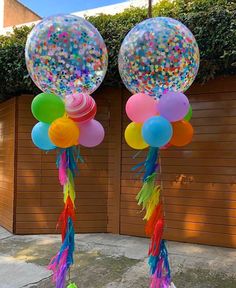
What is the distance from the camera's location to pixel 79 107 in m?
2.85

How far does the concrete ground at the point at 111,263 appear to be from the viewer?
421cm

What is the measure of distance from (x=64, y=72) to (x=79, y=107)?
1.01 feet

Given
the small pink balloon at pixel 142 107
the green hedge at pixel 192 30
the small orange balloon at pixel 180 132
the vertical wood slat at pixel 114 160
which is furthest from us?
the vertical wood slat at pixel 114 160

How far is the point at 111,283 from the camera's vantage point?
4.16 meters

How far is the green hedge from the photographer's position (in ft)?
16.0

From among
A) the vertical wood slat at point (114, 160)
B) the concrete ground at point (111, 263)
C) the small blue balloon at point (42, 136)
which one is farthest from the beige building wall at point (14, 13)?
the small blue balloon at point (42, 136)

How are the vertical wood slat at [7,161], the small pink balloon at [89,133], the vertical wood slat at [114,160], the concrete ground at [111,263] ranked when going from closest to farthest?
1. the small pink balloon at [89,133]
2. the concrete ground at [111,263]
3. the vertical wood slat at [114,160]
4. the vertical wood slat at [7,161]

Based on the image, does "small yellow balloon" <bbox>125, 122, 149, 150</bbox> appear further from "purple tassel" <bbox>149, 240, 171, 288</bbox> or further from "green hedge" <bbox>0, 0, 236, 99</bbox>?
"green hedge" <bbox>0, 0, 236, 99</bbox>

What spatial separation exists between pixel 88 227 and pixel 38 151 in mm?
1593

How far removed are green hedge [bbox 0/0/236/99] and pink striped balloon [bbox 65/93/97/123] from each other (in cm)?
266

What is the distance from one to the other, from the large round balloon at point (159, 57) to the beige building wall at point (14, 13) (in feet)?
31.3

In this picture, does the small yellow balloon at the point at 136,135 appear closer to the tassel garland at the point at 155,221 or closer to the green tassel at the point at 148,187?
the tassel garland at the point at 155,221

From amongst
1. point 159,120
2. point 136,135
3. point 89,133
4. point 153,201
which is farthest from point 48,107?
point 153,201

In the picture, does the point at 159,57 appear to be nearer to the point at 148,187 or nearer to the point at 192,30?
the point at 148,187
